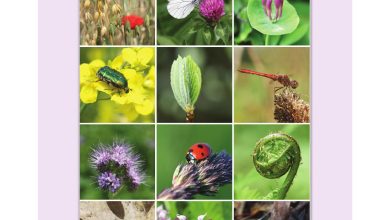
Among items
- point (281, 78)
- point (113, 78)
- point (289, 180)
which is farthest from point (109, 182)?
point (281, 78)

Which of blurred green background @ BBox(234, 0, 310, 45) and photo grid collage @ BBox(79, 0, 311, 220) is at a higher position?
blurred green background @ BBox(234, 0, 310, 45)

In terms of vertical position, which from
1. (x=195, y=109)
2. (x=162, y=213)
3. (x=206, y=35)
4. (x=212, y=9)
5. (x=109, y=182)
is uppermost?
(x=212, y=9)

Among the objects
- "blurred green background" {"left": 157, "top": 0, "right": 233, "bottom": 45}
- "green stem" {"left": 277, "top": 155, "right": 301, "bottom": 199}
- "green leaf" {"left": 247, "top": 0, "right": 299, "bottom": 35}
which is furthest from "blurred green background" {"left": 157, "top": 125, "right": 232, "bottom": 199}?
"green leaf" {"left": 247, "top": 0, "right": 299, "bottom": 35}

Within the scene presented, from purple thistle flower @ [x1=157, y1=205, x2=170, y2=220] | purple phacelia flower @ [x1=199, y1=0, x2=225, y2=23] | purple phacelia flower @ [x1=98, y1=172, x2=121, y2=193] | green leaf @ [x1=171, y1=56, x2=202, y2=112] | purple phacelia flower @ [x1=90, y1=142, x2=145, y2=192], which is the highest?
purple phacelia flower @ [x1=199, y1=0, x2=225, y2=23]

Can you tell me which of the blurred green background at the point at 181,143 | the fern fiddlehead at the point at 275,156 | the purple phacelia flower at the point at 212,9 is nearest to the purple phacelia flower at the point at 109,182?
the blurred green background at the point at 181,143

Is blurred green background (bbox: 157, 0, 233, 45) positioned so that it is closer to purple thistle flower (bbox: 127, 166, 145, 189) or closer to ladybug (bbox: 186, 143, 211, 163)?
ladybug (bbox: 186, 143, 211, 163)

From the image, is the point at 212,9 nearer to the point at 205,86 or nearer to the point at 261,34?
the point at 261,34
